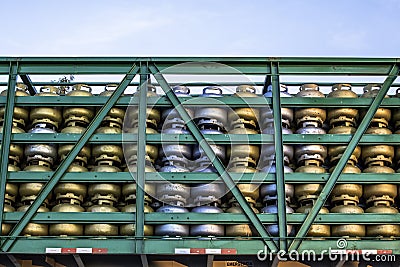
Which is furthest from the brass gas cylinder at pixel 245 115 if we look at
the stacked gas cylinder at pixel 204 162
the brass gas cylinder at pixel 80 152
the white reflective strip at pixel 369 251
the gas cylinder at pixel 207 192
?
the white reflective strip at pixel 369 251

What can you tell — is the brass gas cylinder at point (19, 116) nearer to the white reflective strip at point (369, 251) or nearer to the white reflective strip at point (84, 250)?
the white reflective strip at point (84, 250)

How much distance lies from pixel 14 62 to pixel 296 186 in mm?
4196

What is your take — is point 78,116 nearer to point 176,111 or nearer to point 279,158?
point 176,111

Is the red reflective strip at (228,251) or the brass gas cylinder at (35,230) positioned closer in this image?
the red reflective strip at (228,251)

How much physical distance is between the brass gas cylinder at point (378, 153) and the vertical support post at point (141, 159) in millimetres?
2980

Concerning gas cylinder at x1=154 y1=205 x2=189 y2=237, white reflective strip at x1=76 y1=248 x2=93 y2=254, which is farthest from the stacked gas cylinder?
white reflective strip at x1=76 y1=248 x2=93 y2=254

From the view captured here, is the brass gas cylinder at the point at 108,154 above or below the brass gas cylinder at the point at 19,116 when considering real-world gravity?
below

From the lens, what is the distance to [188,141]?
8.57m

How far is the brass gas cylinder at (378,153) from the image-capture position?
8609 millimetres

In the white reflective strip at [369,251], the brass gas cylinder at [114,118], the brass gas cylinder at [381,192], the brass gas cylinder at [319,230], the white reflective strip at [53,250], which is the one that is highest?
the brass gas cylinder at [114,118]

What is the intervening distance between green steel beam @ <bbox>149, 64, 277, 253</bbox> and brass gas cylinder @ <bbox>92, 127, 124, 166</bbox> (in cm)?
97

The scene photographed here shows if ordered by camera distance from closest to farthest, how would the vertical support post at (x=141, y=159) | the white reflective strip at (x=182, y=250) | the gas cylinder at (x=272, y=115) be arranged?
the white reflective strip at (x=182, y=250) → the vertical support post at (x=141, y=159) → the gas cylinder at (x=272, y=115)

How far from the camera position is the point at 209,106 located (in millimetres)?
8836

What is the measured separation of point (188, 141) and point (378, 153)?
8.32ft
